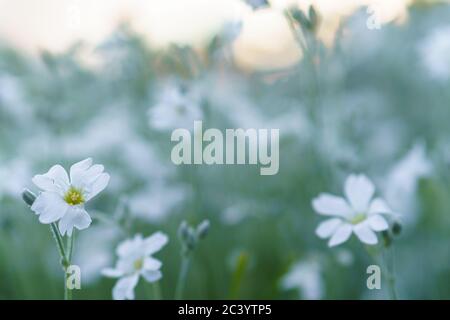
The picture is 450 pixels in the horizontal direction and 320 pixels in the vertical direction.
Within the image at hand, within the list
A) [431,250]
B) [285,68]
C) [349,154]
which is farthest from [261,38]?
[431,250]

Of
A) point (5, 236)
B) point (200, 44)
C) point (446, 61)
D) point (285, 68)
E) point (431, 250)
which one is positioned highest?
point (285, 68)

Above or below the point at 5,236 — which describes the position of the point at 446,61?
above

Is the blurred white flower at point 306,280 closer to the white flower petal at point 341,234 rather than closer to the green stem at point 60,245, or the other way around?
the white flower petal at point 341,234

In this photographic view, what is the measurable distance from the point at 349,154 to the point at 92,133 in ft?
3.37

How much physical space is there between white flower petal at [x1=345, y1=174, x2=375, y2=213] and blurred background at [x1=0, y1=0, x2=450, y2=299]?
9.8 inches

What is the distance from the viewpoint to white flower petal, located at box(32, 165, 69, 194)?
1194mm

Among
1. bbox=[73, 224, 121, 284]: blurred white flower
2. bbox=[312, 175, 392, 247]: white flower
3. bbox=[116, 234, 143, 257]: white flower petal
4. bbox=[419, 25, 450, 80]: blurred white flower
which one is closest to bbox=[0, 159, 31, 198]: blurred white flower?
bbox=[73, 224, 121, 284]: blurred white flower

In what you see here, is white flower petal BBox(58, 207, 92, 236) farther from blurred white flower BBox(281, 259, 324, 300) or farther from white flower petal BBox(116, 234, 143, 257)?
blurred white flower BBox(281, 259, 324, 300)

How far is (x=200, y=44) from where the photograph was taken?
7.42 feet

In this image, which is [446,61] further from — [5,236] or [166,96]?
[5,236]

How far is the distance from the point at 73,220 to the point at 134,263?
0.20 metres

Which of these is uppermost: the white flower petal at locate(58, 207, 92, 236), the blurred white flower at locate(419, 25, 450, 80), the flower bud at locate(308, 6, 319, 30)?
the blurred white flower at locate(419, 25, 450, 80)

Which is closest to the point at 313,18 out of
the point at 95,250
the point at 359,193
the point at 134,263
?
the point at 359,193

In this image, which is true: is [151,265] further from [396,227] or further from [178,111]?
[178,111]
